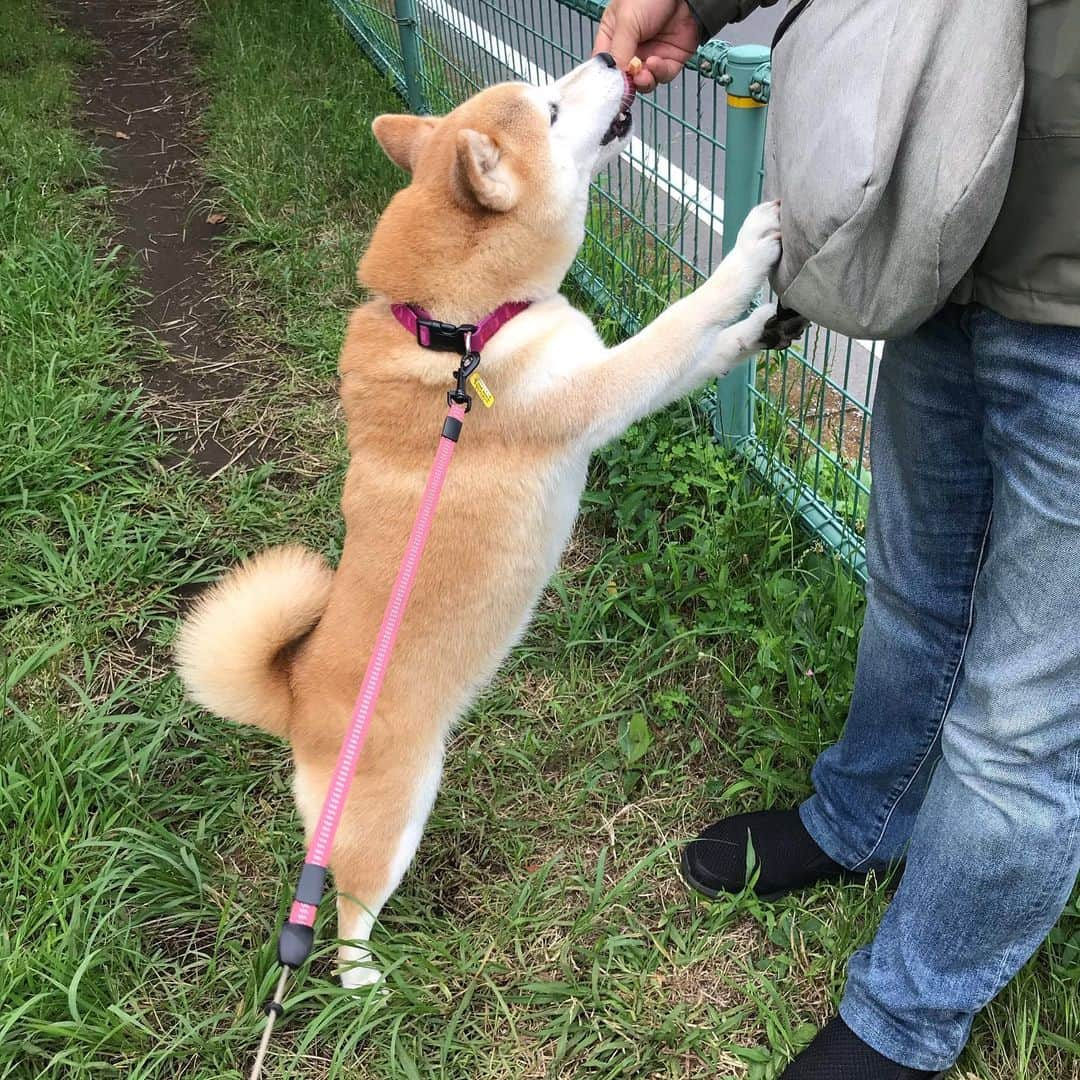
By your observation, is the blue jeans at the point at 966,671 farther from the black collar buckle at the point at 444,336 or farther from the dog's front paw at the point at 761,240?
the black collar buckle at the point at 444,336

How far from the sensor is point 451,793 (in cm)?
223

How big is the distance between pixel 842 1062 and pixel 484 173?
186 cm

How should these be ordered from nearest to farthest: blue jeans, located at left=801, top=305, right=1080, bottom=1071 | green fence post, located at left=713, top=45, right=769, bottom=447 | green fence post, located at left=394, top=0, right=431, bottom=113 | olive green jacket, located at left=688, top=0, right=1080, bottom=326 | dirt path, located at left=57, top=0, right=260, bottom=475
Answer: olive green jacket, located at left=688, top=0, right=1080, bottom=326 < blue jeans, located at left=801, top=305, right=1080, bottom=1071 < green fence post, located at left=713, top=45, right=769, bottom=447 < dirt path, located at left=57, top=0, right=260, bottom=475 < green fence post, located at left=394, top=0, right=431, bottom=113

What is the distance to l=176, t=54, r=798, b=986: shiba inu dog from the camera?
188cm

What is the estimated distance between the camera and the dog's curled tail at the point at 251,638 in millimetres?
1908

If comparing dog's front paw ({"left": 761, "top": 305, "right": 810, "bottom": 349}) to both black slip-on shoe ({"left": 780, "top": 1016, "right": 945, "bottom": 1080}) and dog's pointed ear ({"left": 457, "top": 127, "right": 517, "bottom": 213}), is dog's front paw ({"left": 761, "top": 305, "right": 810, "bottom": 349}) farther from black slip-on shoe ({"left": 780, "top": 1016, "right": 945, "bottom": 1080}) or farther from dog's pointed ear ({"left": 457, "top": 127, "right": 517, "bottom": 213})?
black slip-on shoe ({"left": 780, "top": 1016, "right": 945, "bottom": 1080})

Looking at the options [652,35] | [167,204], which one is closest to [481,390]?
[652,35]

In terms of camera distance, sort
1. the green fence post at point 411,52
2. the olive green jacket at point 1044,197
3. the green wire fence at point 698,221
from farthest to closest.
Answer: the green fence post at point 411,52, the green wire fence at point 698,221, the olive green jacket at point 1044,197

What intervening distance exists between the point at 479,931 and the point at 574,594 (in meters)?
1.01

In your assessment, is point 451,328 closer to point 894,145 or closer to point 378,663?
point 378,663

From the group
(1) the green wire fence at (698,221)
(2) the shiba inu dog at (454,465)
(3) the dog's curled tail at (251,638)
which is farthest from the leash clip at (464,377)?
(1) the green wire fence at (698,221)

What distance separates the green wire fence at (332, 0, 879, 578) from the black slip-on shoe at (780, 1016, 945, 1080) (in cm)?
106

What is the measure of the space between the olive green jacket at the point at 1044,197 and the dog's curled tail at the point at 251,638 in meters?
1.45

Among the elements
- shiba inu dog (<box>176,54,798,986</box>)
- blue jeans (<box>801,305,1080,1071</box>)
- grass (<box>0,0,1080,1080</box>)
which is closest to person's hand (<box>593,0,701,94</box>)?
shiba inu dog (<box>176,54,798,986</box>)
